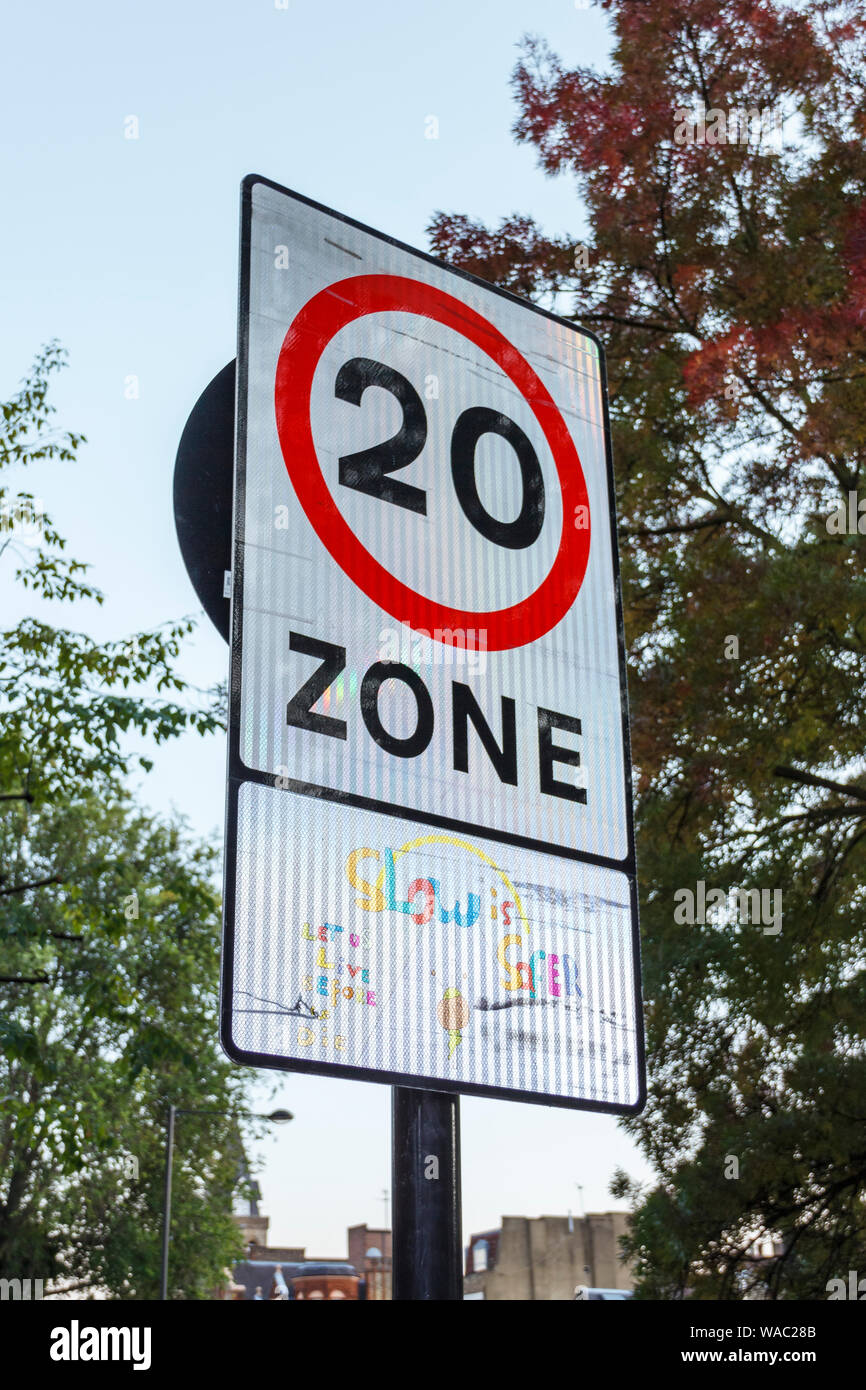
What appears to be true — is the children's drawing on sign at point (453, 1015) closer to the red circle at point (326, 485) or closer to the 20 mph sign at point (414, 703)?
the 20 mph sign at point (414, 703)

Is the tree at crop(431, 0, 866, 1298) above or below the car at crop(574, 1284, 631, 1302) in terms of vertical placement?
above

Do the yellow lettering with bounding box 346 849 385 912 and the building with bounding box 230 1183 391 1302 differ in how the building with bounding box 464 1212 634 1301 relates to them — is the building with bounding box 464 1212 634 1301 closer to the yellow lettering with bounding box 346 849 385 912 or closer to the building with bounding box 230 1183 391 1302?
the building with bounding box 230 1183 391 1302

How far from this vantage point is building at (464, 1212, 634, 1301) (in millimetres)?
53844

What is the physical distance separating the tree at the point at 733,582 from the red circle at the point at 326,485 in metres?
4.54

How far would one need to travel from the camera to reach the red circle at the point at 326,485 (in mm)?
1828

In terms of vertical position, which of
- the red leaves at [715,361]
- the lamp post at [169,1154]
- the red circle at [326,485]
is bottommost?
the lamp post at [169,1154]

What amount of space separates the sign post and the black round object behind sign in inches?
0.6

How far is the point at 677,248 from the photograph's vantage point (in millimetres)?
7281

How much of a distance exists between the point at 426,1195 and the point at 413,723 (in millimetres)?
611

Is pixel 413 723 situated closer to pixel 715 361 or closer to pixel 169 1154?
pixel 715 361

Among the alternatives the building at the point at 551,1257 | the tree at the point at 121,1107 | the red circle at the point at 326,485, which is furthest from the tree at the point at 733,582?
the building at the point at 551,1257

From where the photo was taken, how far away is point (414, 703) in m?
1.82

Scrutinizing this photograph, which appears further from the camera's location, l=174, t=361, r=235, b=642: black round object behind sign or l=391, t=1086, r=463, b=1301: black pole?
l=174, t=361, r=235, b=642: black round object behind sign

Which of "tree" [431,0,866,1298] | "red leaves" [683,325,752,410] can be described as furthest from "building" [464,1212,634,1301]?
"red leaves" [683,325,752,410]
